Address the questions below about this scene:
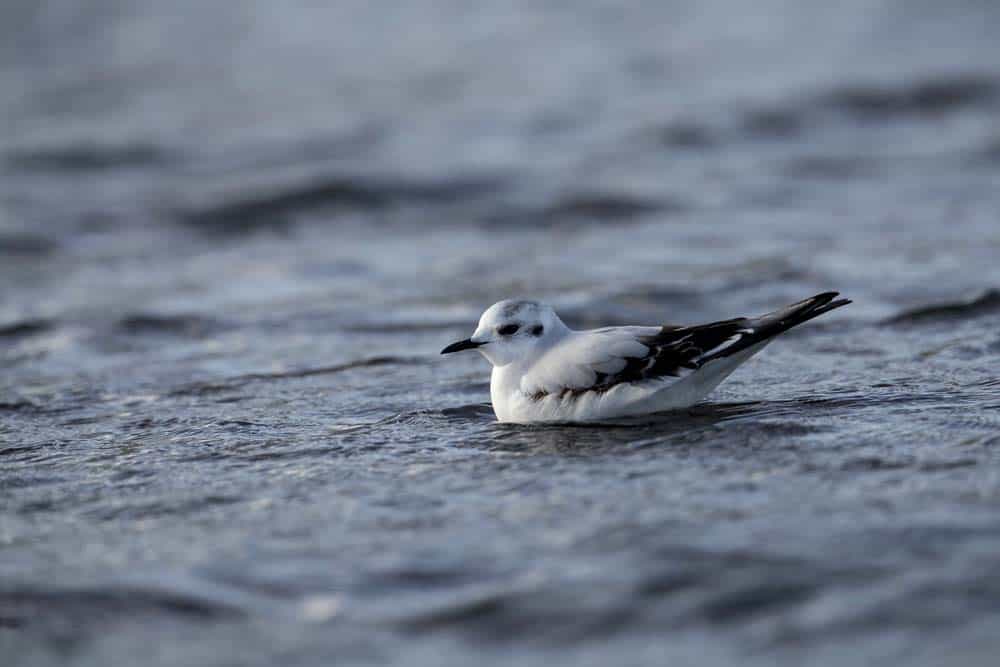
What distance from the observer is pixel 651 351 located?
23.5ft

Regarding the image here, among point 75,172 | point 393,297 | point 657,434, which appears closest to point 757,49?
point 75,172

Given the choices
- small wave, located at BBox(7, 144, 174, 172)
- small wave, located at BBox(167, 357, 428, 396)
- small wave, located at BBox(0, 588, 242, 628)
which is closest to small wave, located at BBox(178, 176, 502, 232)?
small wave, located at BBox(7, 144, 174, 172)

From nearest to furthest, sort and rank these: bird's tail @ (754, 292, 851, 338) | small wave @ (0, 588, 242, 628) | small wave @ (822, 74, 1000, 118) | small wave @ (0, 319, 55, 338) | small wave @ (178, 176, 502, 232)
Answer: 1. small wave @ (0, 588, 242, 628)
2. bird's tail @ (754, 292, 851, 338)
3. small wave @ (0, 319, 55, 338)
4. small wave @ (178, 176, 502, 232)
5. small wave @ (822, 74, 1000, 118)

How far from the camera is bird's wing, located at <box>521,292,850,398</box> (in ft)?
23.2

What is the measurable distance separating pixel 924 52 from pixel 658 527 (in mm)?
14621

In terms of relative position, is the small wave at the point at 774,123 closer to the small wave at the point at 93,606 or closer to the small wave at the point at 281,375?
the small wave at the point at 281,375

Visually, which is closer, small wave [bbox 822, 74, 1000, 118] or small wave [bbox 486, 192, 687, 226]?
small wave [bbox 486, 192, 687, 226]

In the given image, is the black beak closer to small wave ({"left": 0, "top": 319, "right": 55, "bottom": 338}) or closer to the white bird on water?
the white bird on water

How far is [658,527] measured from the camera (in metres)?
5.51

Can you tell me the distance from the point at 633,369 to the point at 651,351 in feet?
0.39

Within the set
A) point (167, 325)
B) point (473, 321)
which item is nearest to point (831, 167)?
point (473, 321)

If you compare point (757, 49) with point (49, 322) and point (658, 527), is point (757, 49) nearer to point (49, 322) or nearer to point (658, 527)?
point (49, 322)

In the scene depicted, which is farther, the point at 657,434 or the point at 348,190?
the point at 348,190

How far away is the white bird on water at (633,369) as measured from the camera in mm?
7102
